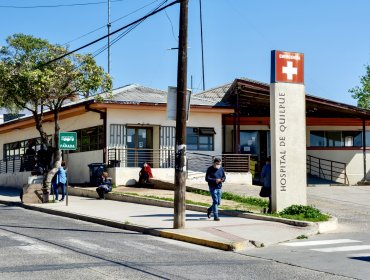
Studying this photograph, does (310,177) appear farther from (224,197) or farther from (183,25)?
(183,25)

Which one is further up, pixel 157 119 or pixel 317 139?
pixel 157 119

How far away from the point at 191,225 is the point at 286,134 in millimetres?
3828

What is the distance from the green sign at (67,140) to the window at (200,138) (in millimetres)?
8940

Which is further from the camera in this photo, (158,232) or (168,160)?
(168,160)

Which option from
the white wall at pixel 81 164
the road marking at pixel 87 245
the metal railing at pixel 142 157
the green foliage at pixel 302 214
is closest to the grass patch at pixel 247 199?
the green foliage at pixel 302 214

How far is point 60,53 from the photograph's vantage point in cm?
2397

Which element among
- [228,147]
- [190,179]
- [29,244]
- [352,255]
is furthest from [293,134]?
[228,147]

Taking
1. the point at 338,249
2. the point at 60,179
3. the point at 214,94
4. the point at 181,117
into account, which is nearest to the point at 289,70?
the point at 181,117

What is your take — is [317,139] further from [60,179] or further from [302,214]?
[302,214]

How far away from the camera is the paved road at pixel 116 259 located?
9.32 metres

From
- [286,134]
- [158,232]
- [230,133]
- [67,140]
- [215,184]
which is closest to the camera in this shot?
[158,232]

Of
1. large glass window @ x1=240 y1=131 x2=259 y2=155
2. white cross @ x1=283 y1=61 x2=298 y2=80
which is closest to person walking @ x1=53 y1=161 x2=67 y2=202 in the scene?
white cross @ x1=283 y1=61 x2=298 y2=80

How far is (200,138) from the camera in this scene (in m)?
29.5

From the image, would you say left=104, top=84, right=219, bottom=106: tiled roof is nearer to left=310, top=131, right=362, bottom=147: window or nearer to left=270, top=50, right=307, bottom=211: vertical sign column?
left=310, top=131, right=362, bottom=147: window
